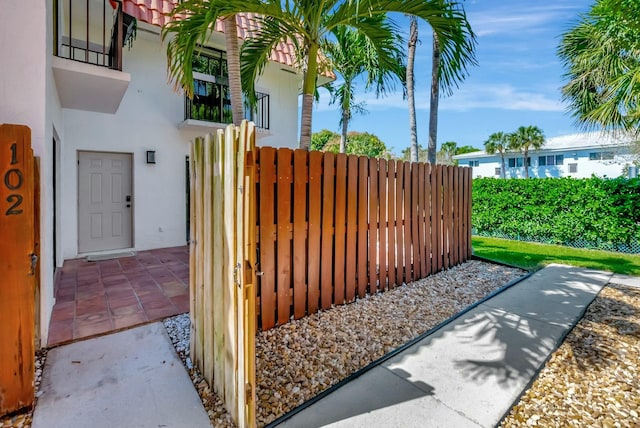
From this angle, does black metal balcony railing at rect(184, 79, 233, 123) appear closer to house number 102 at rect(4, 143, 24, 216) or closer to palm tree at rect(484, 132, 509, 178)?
house number 102 at rect(4, 143, 24, 216)

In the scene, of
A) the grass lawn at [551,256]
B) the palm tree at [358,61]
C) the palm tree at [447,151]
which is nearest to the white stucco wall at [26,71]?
the palm tree at [358,61]

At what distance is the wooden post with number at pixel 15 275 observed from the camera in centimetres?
225

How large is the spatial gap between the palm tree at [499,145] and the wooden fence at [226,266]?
101ft

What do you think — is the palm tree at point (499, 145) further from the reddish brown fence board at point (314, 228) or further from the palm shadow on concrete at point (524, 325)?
the reddish brown fence board at point (314, 228)

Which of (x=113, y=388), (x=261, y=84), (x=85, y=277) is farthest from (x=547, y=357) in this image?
(x=261, y=84)

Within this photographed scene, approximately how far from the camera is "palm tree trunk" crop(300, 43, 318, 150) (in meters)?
4.42

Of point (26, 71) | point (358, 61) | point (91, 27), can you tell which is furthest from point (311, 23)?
point (358, 61)

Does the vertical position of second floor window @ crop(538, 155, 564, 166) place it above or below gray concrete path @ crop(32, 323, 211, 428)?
above

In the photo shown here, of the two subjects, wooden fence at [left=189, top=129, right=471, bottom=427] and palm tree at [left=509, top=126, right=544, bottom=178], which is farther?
palm tree at [left=509, top=126, right=544, bottom=178]

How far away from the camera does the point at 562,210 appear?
361 inches

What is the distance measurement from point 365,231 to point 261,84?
278 inches

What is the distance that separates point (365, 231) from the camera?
4.69 m

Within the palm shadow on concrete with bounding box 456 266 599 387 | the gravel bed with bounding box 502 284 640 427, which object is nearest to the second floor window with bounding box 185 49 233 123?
the palm shadow on concrete with bounding box 456 266 599 387

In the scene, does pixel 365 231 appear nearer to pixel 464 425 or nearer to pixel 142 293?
pixel 464 425
